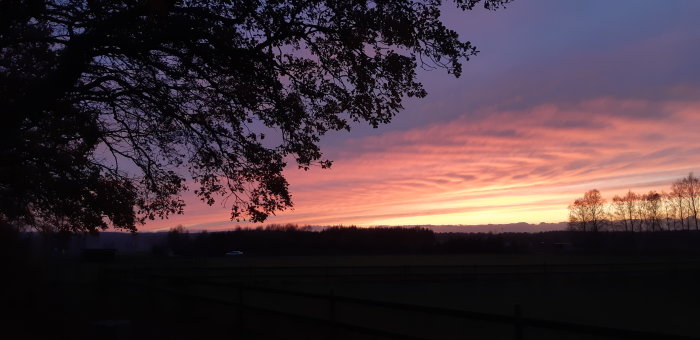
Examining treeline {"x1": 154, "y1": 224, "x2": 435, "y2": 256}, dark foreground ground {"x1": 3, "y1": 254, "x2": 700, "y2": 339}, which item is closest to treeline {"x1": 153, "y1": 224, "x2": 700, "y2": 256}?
treeline {"x1": 154, "y1": 224, "x2": 435, "y2": 256}

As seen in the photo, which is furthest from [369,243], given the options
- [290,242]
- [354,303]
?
[354,303]

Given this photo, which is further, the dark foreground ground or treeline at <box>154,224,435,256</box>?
treeline at <box>154,224,435,256</box>

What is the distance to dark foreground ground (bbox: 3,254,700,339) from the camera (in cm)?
1038

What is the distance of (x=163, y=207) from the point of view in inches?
587

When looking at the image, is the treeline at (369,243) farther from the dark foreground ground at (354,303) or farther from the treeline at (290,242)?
the dark foreground ground at (354,303)

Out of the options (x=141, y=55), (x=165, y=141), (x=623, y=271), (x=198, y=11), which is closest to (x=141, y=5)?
(x=198, y=11)

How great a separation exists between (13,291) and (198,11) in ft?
45.3

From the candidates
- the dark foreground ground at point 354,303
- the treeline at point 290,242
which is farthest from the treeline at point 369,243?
the dark foreground ground at point 354,303

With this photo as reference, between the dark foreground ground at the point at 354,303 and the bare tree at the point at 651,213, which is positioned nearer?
the dark foreground ground at the point at 354,303

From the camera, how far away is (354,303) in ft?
A: 32.4

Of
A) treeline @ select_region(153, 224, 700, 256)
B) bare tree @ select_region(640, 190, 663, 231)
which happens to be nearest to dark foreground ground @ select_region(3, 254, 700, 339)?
treeline @ select_region(153, 224, 700, 256)

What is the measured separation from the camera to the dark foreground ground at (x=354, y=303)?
34.1 ft

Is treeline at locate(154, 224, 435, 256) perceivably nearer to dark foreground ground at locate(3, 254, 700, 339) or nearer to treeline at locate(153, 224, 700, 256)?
treeline at locate(153, 224, 700, 256)

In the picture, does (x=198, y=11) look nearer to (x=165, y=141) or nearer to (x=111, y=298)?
(x=165, y=141)
